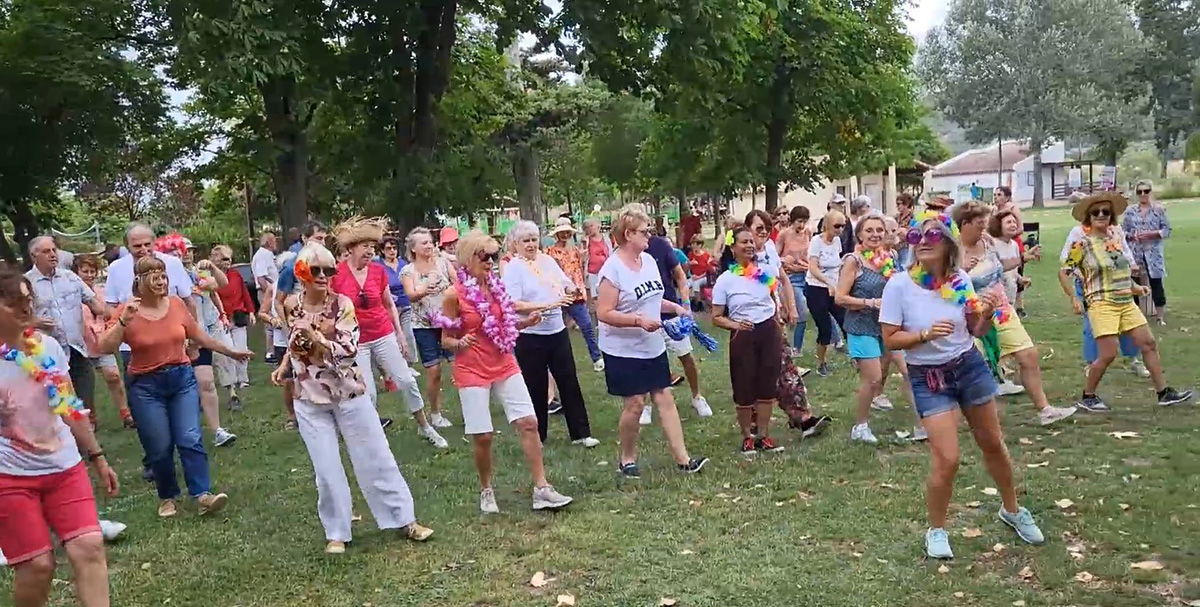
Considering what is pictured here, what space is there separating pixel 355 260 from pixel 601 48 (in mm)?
10337

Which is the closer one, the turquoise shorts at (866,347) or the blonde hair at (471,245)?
the blonde hair at (471,245)

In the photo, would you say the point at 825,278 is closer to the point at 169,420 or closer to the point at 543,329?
the point at 543,329

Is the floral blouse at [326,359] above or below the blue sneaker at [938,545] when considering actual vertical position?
above

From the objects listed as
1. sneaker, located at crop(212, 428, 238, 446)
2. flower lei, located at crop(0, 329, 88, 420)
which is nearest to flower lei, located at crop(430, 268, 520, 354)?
flower lei, located at crop(0, 329, 88, 420)

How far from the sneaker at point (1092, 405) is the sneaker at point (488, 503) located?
15.1 ft

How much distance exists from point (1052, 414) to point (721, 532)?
10.9ft

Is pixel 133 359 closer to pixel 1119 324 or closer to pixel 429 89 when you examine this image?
pixel 1119 324

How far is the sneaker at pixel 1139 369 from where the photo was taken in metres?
9.05

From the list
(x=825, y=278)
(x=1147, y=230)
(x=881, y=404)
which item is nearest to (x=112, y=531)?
(x=881, y=404)

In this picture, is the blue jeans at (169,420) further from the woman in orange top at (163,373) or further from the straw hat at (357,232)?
the straw hat at (357,232)

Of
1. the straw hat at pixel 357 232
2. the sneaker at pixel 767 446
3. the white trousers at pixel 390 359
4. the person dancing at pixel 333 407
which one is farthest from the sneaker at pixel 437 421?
the person dancing at pixel 333 407

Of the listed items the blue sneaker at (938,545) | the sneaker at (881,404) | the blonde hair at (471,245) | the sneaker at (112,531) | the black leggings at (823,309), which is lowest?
the sneaker at (881,404)

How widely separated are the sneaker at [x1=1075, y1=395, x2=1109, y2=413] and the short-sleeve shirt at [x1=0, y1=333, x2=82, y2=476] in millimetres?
6918

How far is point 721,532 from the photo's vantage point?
5.59 metres
